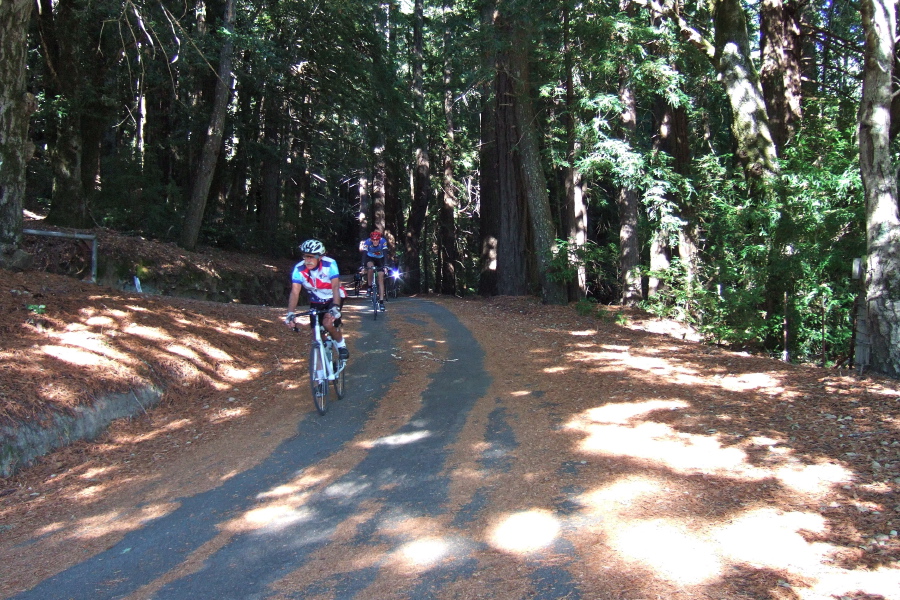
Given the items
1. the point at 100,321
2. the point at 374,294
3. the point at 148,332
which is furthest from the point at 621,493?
the point at 374,294

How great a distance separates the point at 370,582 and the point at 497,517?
118 cm

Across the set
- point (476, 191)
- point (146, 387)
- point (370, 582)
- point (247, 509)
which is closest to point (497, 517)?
point (370, 582)

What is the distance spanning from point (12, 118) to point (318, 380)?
20.0ft

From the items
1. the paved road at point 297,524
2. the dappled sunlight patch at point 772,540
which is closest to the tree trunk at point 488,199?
the paved road at point 297,524

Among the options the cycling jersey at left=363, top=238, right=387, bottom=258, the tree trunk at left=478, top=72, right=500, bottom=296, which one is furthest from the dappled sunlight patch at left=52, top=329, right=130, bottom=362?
the tree trunk at left=478, top=72, right=500, bottom=296

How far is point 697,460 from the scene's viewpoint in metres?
5.92

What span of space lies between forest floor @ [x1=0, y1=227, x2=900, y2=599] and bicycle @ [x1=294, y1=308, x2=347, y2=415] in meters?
0.35

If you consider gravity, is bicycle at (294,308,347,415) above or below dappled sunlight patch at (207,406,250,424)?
above

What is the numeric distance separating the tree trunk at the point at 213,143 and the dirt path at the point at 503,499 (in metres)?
11.4

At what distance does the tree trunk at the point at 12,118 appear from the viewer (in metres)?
9.47

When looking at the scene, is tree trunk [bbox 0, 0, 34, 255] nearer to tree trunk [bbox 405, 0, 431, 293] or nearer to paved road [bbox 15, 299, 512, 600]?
paved road [bbox 15, 299, 512, 600]

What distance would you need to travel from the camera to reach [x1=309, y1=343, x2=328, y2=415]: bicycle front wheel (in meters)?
8.17

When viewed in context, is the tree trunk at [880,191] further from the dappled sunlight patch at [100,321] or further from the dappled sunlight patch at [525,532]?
the dappled sunlight patch at [100,321]

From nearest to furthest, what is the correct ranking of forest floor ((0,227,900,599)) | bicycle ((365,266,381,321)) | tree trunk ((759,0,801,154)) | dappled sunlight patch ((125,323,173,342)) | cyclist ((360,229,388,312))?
forest floor ((0,227,900,599)), dappled sunlight patch ((125,323,173,342)), tree trunk ((759,0,801,154)), bicycle ((365,266,381,321)), cyclist ((360,229,388,312))
